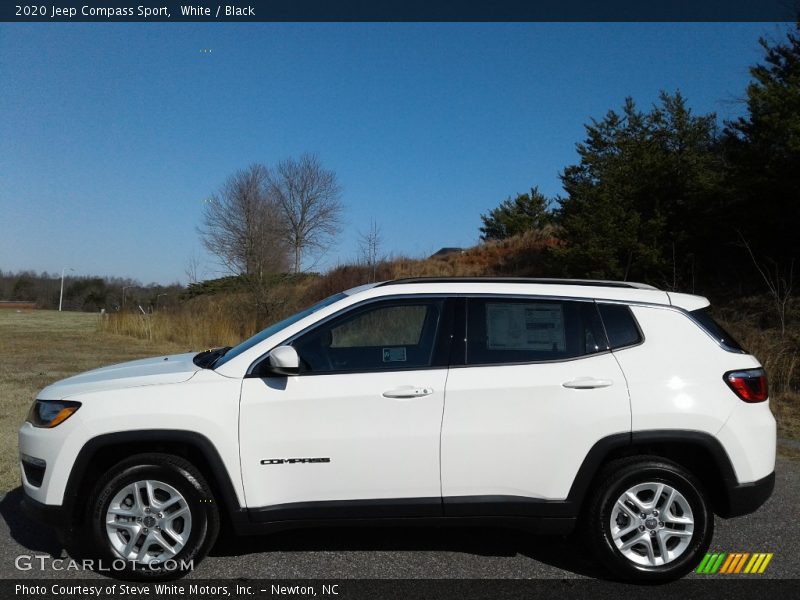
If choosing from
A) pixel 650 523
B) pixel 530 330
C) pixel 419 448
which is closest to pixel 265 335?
pixel 419 448

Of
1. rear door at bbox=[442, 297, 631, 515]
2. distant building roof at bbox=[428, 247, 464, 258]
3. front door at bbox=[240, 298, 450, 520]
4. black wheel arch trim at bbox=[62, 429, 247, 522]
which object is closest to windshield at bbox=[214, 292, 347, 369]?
front door at bbox=[240, 298, 450, 520]

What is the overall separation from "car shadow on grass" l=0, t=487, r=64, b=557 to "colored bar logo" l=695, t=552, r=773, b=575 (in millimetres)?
4004

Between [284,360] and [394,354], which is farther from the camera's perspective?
[394,354]

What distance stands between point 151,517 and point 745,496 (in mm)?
3432

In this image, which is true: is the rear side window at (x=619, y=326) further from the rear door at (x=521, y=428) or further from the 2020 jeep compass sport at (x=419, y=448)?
the rear door at (x=521, y=428)

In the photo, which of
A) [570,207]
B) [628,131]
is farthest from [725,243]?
[628,131]

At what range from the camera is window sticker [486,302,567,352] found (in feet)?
13.6

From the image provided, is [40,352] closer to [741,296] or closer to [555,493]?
[555,493]

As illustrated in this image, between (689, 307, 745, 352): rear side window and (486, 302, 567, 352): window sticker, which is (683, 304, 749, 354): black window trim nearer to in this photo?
(689, 307, 745, 352): rear side window

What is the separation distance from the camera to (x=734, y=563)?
4.24 m

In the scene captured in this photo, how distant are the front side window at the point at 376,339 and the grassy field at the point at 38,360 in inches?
130

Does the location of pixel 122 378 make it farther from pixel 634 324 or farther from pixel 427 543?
pixel 634 324

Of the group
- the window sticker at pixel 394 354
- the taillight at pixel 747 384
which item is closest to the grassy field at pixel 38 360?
the window sticker at pixel 394 354

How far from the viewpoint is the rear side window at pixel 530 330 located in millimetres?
4102
